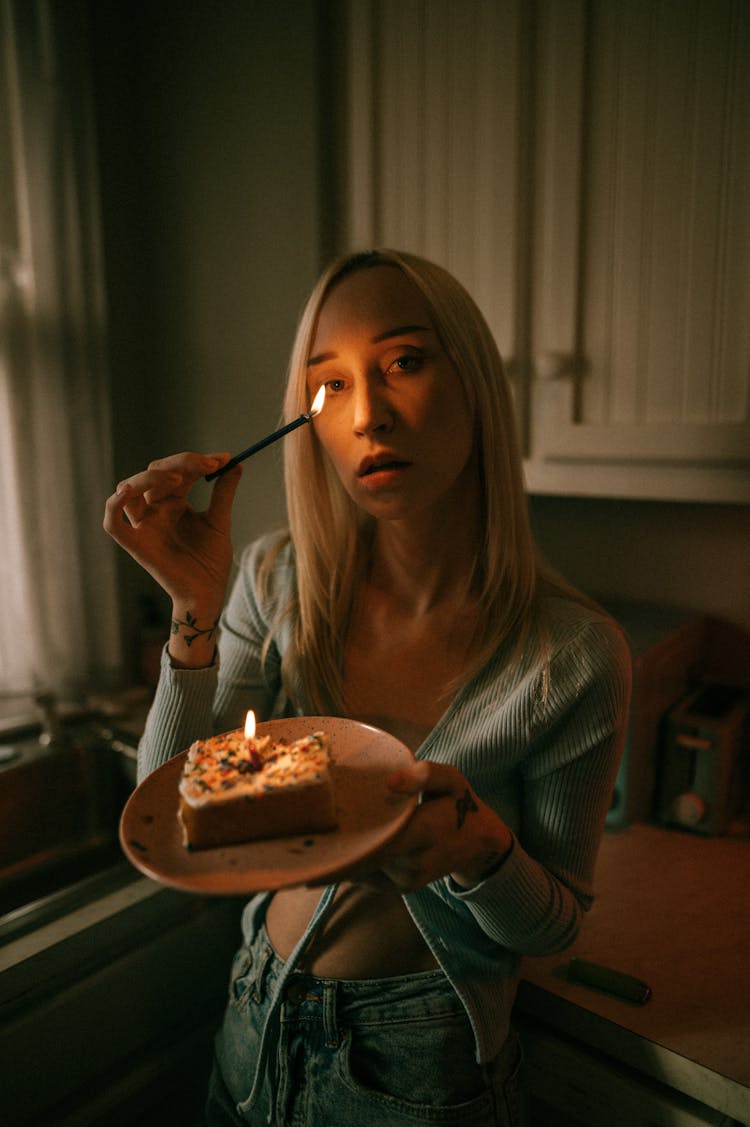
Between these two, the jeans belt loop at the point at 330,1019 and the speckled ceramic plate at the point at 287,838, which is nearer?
the speckled ceramic plate at the point at 287,838

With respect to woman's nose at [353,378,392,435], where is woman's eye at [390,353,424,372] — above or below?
above

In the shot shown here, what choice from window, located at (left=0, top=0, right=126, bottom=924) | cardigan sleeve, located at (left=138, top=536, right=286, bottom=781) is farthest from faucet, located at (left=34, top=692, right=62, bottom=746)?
cardigan sleeve, located at (left=138, top=536, right=286, bottom=781)

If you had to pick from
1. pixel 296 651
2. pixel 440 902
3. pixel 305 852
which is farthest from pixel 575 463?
pixel 305 852

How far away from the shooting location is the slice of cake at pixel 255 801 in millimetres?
622

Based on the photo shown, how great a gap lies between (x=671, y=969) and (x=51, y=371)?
169 cm

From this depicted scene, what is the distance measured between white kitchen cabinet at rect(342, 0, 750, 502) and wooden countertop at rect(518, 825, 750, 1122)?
574mm

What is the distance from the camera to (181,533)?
0.94 metres

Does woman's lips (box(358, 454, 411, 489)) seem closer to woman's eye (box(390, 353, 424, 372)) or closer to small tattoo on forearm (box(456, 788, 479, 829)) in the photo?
woman's eye (box(390, 353, 424, 372))

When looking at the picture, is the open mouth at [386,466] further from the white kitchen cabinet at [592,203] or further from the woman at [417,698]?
the white kitchen cabinet at [592,203]

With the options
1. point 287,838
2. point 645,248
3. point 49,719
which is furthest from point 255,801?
point 49,719

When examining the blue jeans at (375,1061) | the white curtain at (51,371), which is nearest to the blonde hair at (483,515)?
the blue jeans at (375,1061)

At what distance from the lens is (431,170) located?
1.28 metres

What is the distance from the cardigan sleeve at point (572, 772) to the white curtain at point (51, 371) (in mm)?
1328

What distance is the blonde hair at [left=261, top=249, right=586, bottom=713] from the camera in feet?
2.98
